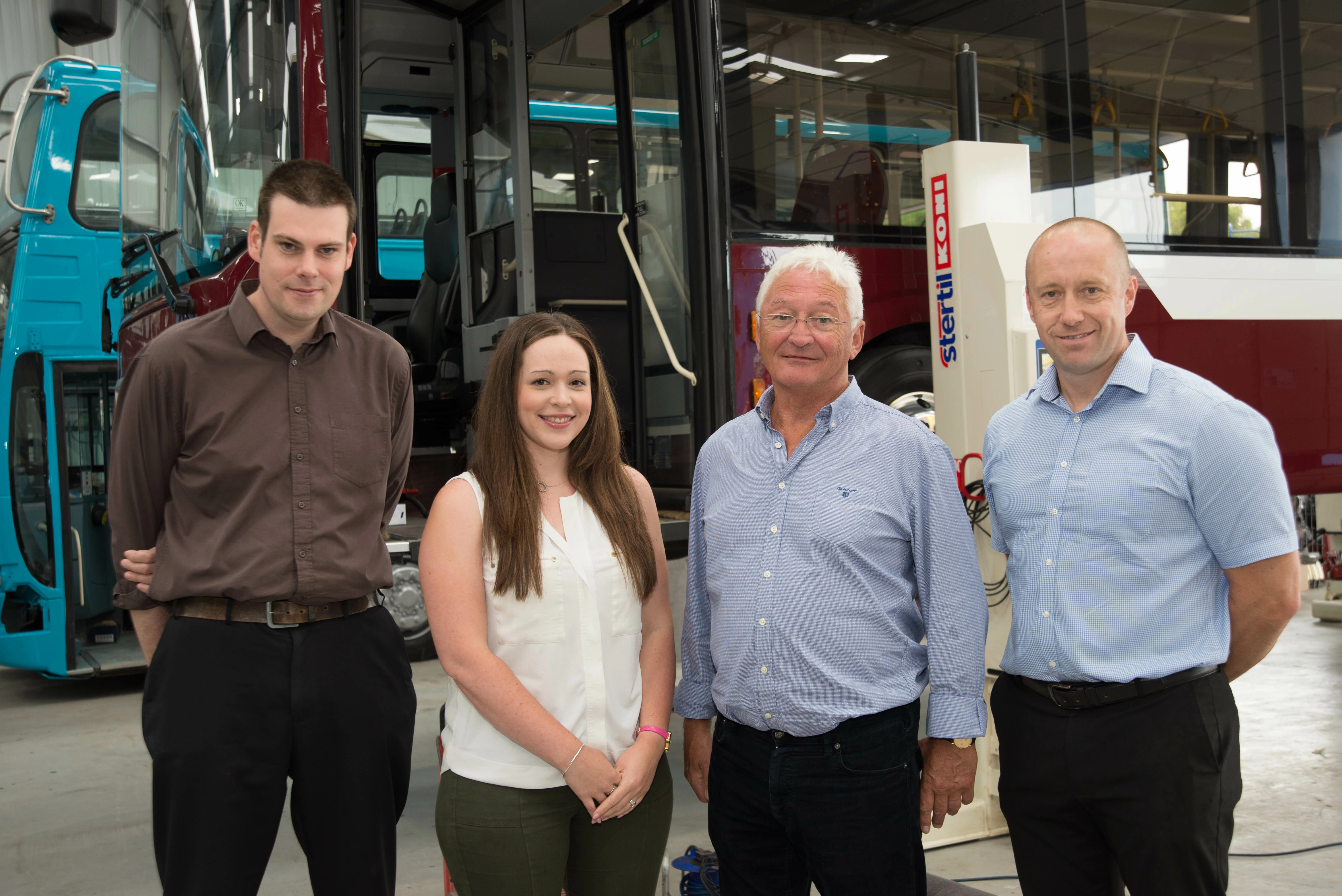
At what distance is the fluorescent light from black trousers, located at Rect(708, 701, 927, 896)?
8.70 ft

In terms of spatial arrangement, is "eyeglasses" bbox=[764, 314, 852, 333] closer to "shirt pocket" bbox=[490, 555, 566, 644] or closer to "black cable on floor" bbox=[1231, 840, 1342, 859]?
"shirt pocket" bbox=[490, 555, 566, 644]

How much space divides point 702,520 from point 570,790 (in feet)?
1.84

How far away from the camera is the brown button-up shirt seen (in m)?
2.11

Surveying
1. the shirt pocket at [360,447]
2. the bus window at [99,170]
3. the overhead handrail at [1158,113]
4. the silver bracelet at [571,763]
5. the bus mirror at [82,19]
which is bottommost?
the silver bracelet at [571,763]

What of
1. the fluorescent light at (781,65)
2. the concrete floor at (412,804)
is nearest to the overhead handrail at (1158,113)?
the fluorescent light at (781,65)

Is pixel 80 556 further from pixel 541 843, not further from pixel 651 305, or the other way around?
pixel 541 843

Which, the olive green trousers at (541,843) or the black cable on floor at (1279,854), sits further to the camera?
the black cable on floor at (1279,854)

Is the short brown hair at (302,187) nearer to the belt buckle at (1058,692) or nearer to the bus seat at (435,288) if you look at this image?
the belt buckle at (1058,692)

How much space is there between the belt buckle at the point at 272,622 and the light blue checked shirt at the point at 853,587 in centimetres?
84

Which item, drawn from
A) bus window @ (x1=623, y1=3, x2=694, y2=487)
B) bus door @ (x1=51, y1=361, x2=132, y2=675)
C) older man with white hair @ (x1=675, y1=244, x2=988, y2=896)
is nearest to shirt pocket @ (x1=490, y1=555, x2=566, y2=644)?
older man with white hair @ (x1=675, y1=244, x2=988, y2=896)

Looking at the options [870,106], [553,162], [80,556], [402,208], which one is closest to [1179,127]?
[870,106]

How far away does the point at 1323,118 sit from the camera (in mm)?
5082

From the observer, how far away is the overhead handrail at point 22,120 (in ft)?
18.9

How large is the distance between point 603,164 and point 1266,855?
5.87m
